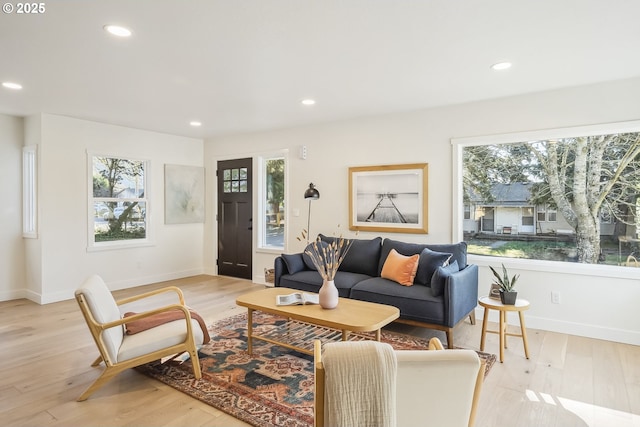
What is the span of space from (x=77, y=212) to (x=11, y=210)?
0.83 metres

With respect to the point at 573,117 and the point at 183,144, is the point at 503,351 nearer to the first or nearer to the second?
the point at 573,117

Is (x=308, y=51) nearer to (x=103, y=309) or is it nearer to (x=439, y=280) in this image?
(x=439, y=280)

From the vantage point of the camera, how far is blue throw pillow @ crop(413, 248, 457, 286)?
144 inches

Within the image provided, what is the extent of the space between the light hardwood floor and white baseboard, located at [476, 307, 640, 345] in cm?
→ 9

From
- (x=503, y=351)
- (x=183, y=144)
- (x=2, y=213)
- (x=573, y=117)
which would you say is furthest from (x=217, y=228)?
(x=573, y=117)

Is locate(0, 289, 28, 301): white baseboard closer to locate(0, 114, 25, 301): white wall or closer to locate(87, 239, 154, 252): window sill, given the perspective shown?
locate(0, 114, 25, 301): white wall

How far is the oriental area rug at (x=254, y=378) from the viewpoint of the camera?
7.59 ft

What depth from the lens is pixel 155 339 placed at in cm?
265

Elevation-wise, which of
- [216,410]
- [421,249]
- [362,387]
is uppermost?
[421,249]

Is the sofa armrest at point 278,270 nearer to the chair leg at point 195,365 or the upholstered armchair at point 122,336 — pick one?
the upholstered armchair at point 122,336

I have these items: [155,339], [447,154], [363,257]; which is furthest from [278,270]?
[447,154]

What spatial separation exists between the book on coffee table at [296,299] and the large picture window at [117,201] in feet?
11.7

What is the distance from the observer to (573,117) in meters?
3.67

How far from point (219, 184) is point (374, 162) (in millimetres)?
3038
